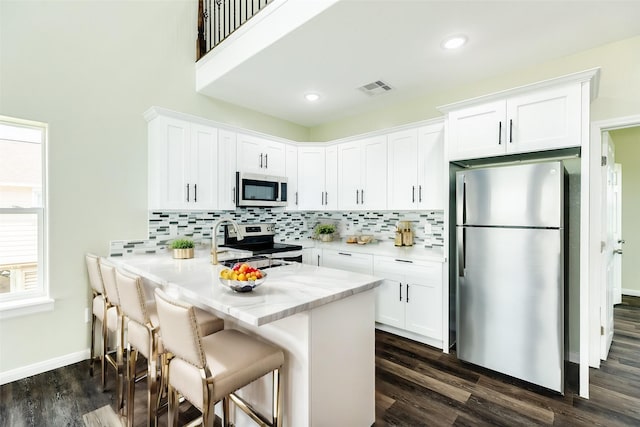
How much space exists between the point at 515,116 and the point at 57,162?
3.87 m

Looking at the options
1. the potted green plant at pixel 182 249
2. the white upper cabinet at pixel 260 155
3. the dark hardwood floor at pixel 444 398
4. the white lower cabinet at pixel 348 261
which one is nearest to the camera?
the dark hardwood floor at pixel 444 398

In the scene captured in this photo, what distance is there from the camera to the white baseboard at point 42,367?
238 centimetres

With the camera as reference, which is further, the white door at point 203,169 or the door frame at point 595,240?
the white door at point 203,169

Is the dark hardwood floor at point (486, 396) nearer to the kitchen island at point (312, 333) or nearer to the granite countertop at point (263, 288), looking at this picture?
the kitchen island at point (312, 333)

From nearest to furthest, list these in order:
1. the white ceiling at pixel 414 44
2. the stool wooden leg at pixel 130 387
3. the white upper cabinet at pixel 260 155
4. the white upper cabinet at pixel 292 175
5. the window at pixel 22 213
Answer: the stool wooden leg at pixel 130 387 → the white ceiling at pixel 414 44 → the window at pixel 22 213 → the white upper cabinet at pixel 260 155 → the white upper cabinet at pixel 292 175

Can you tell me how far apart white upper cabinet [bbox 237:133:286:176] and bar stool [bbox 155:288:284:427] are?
2.39 metres

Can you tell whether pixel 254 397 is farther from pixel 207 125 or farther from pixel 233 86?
pixel 233 86

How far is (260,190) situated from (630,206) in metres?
5.68

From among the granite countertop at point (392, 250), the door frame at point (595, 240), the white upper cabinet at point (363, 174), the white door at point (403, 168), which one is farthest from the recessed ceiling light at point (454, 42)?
the granite countertop at point (392, 250)

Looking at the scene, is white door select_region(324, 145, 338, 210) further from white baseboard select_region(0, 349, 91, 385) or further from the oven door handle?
white baseboard select_region(0, 349, 91, 385)

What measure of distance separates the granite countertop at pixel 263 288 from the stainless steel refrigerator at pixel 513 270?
1221 mm

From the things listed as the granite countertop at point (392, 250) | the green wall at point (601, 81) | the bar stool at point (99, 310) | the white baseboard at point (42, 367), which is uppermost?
the green wall at point (601, 81)

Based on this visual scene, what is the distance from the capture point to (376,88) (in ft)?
11.3

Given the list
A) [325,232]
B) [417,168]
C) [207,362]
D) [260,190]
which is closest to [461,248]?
[417,168]
